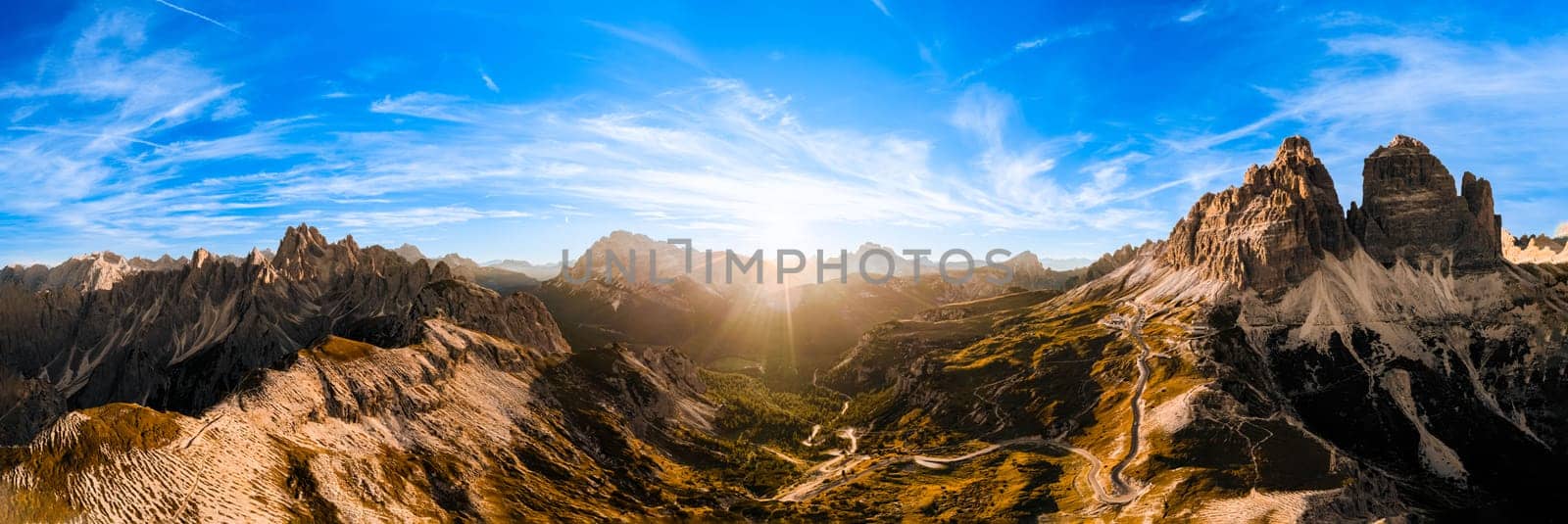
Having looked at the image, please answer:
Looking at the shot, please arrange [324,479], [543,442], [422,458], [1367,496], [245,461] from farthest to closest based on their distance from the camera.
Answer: [543,442] < [1367,496] < [422,458] < [324,479] < [245,461]

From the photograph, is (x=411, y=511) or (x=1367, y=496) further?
(x=1367, y=496)

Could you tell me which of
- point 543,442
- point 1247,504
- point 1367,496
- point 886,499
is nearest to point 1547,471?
point 1367,496

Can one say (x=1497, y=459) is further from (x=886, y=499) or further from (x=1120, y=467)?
(x=886, y=499)

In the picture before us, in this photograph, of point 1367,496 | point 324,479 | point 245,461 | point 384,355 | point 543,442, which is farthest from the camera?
point 543,442

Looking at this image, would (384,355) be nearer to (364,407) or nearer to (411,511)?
(364,407)

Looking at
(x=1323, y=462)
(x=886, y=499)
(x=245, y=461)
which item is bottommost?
(x=886, y=499)

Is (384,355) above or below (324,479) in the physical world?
above

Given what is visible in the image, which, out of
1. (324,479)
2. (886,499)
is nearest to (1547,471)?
(886,499)

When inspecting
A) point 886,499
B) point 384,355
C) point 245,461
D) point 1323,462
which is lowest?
point 886,499

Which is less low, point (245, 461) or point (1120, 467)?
point (245, 461)
